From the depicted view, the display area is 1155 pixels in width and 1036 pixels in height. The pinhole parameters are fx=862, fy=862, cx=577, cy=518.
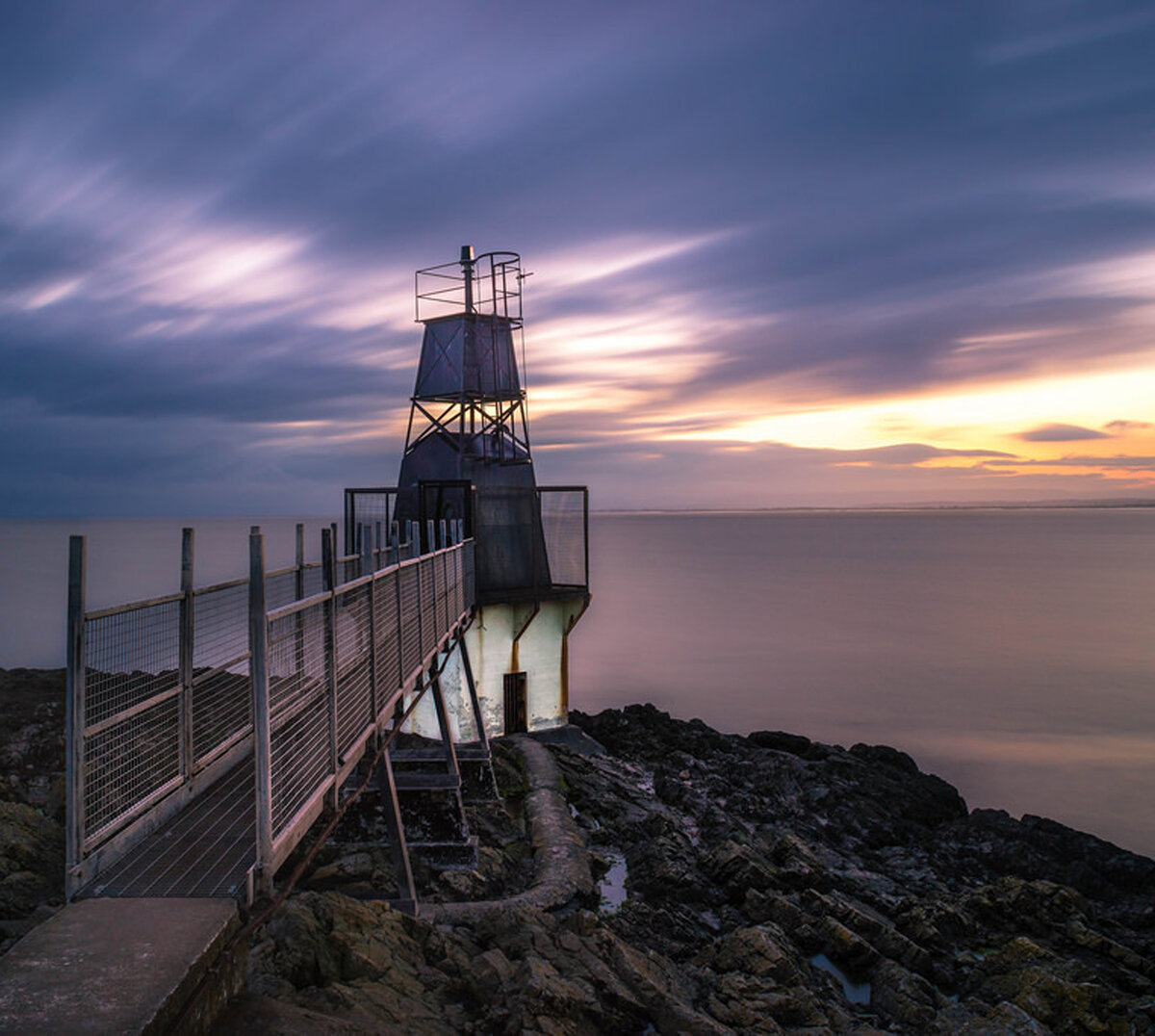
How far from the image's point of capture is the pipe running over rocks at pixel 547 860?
9797 millimetres

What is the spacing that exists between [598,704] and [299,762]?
3197 centimetres

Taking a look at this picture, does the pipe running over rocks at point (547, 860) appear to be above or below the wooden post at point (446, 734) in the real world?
below

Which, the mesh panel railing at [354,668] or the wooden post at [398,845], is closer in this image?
the mesh panel railing at [354,668]

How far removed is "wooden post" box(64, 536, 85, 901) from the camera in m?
4.80

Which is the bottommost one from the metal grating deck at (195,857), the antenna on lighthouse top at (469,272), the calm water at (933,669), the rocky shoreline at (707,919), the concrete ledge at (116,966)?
the calm water at (933,669)

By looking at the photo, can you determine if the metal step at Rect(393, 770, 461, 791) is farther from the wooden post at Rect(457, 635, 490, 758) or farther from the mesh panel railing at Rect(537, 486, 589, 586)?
the mesh panel railing at Rect(537, 486, 589, 586)

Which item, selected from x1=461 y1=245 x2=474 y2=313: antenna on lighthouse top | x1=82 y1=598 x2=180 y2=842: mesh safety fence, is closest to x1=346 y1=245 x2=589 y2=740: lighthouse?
x1=461 y1=245 x2=474 y2=313: antenna on lighthouse top

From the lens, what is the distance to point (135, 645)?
5676mm

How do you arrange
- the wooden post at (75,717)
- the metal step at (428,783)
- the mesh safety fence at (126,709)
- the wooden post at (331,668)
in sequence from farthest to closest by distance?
the metal step at (428,783), the wooden post at (331,668), the mesh safety fence at (126,709), the wooden post at (75,717)

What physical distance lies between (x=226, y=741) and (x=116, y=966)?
3.61m

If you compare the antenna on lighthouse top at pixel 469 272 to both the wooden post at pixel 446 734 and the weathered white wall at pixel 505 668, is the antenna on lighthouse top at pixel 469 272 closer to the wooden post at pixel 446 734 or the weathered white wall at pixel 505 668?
the weathered white wall at pixel 505 668

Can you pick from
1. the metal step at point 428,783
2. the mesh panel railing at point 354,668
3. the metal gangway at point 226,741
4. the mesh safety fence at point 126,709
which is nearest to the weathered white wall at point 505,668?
the metal step at point 428,783

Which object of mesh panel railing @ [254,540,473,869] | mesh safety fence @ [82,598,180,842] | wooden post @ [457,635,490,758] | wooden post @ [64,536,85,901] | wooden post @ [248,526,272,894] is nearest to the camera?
wooden post @ [248,526,272,894]

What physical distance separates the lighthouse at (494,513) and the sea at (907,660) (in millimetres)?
13185
